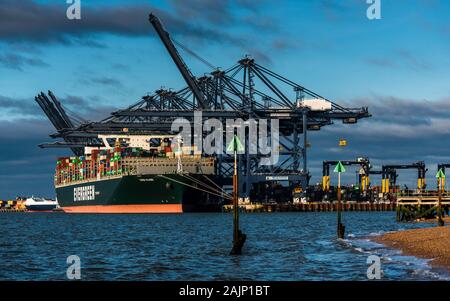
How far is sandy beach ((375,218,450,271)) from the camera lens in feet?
112

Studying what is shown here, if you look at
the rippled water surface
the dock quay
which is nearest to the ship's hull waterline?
the dock quay

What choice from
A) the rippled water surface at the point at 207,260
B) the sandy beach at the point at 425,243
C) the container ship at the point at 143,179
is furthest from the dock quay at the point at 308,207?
the sandy beach at the point at 425,243

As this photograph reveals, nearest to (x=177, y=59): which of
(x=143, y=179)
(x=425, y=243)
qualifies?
(x=143, y=179)

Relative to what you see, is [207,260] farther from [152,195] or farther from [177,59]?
[177,59]

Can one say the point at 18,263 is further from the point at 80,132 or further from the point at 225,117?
the point at 80,132

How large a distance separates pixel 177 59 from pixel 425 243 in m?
110

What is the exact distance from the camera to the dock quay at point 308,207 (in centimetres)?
14796

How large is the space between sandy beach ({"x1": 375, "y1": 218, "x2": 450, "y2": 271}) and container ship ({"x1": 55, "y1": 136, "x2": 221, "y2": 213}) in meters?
78.3

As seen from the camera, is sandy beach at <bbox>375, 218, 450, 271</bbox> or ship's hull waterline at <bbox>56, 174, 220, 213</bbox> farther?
ship's hull waterline at <bbox>56, 174, 220, 213</bbox>

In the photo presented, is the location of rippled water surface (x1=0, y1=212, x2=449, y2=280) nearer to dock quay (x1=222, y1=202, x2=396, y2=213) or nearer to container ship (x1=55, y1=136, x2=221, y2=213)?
container ship (x1=55, y1=136, x2=221, y2=213)

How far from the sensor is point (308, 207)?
509 ft

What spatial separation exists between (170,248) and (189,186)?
78601 millimetres

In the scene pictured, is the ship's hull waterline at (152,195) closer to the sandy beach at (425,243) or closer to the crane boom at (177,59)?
the crane boom at (177,59)

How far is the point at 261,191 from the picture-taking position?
162250 mm
